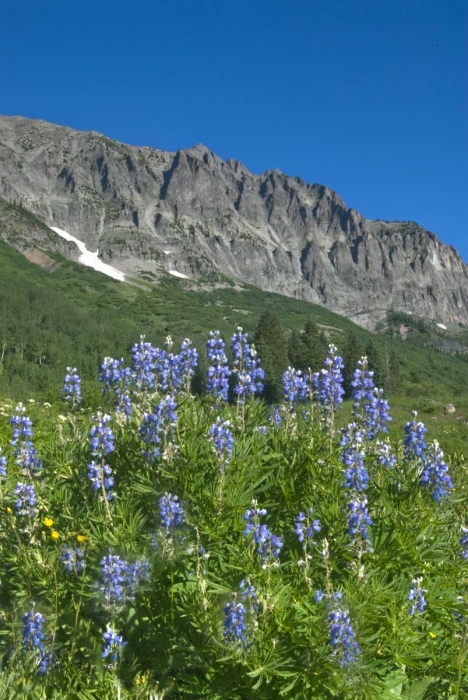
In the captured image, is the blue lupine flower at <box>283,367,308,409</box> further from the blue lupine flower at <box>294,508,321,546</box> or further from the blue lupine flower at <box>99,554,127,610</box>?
the blue lupine flower at <box>99,554,127,610</box>

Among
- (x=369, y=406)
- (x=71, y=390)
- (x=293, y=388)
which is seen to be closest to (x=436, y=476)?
(x=369, y=406)

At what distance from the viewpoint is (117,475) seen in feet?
19.0

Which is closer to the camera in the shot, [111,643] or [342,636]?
[342,636]

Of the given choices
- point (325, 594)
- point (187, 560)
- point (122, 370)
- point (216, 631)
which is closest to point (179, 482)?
point (187, 560)

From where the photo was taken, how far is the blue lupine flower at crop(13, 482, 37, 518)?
16.2 feet

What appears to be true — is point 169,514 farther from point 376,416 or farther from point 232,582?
point 376,416

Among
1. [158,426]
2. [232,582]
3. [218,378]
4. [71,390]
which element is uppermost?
[218,378]

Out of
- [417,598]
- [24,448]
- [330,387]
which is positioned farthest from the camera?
[330,387]

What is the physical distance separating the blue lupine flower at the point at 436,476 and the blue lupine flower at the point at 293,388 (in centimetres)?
245

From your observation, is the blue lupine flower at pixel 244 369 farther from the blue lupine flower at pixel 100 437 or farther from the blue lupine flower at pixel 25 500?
the blue lupine flower at pixel 25 500

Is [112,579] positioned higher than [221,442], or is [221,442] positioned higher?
[221,442]

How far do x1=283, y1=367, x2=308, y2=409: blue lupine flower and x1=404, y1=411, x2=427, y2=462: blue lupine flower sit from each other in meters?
2.04

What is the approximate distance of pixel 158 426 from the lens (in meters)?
5.11

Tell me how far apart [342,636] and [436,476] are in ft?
6.06
